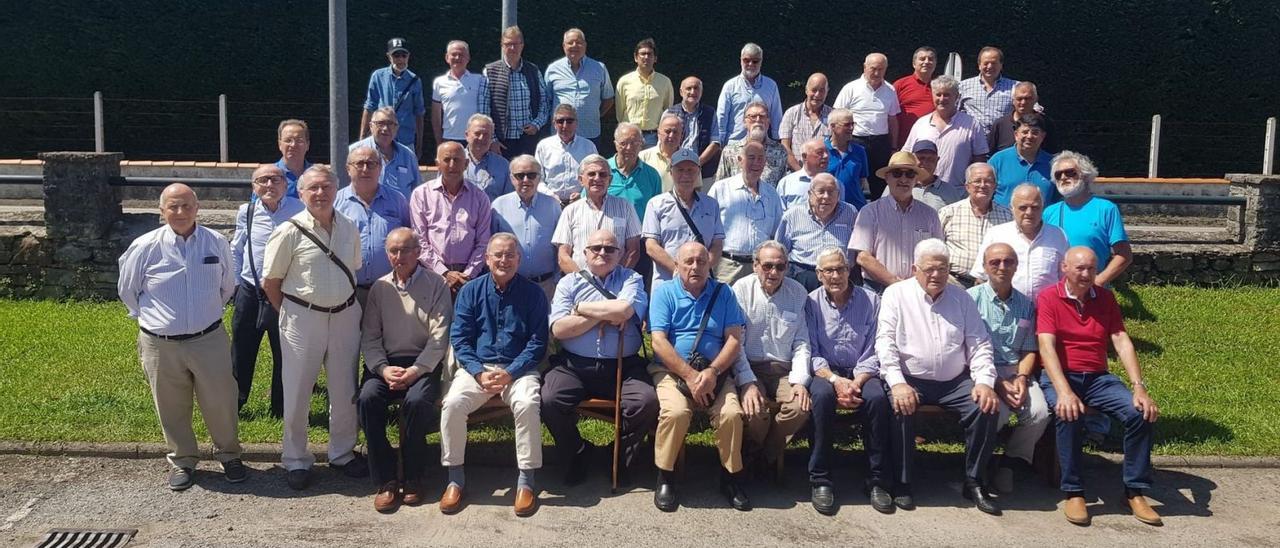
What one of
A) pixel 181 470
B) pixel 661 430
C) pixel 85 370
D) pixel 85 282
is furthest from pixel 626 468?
pixel 85 282

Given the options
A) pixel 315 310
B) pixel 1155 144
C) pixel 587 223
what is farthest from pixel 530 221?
pixel 1155 144

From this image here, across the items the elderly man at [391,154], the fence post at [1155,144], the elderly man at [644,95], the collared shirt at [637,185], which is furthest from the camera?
the fence post at [1155,144]

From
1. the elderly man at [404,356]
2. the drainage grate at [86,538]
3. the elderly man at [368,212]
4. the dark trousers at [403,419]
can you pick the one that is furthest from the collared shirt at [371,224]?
the drainage grate at [86,538]

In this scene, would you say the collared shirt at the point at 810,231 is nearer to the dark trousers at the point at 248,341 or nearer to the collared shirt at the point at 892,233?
the collared shirt at the point at 892,233

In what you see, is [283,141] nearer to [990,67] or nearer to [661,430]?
[661,430]

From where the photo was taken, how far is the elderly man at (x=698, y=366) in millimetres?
6371

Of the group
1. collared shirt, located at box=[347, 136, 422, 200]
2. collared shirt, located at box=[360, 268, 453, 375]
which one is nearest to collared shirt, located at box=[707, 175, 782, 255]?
collared shirt, located at box=[360, 268, 453, 375]

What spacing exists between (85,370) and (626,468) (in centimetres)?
429

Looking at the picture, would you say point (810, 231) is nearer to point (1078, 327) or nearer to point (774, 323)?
point (774, 323)

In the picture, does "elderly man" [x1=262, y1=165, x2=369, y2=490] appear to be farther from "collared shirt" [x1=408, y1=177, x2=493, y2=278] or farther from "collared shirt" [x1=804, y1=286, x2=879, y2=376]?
"collared shirt" [x1=804, y1=286, x2=879, y2=376]

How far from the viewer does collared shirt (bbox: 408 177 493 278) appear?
7.34 meters

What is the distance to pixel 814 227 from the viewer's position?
25.0 ft

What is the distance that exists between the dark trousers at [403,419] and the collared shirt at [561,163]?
7.70 feet

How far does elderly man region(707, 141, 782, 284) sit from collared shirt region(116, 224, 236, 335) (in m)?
3.16
